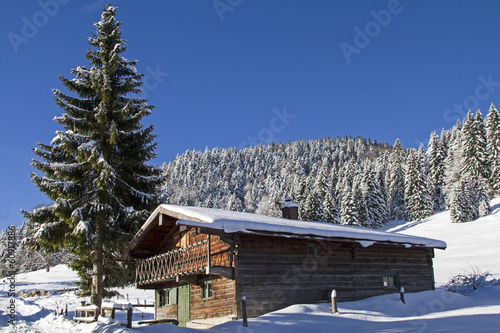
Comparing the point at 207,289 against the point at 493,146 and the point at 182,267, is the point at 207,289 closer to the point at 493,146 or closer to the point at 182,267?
the point at 182,267

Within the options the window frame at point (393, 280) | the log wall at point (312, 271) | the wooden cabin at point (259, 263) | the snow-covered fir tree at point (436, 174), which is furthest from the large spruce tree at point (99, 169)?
the snow-covered fir tree at point (436, 174)

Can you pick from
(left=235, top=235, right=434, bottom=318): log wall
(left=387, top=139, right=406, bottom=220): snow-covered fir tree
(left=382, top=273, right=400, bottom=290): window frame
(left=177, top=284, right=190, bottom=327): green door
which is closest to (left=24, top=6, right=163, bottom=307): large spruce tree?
(left=177, top=284, right=190, bottom=327): green door

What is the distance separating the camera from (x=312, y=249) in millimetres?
17562

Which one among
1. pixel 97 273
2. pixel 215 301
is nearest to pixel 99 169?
pixel 97 273

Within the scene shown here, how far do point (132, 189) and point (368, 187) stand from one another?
2175 inches

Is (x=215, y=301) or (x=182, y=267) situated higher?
(x=182, y=267)

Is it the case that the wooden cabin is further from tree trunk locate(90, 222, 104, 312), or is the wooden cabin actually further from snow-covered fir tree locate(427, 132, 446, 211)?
snow-covered fir tree locate(427, 132, 446, 211)

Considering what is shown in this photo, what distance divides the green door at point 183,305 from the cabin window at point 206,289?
1.67 meters

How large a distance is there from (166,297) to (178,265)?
5633 mm

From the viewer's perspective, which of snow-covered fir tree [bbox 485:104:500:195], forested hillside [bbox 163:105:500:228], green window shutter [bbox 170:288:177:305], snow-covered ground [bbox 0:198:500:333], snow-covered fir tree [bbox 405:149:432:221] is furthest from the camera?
snow-covered fir tree [bbox 405:149:432:221]

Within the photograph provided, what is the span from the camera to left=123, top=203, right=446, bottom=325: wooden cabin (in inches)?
596

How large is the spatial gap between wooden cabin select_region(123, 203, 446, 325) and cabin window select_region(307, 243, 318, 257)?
0.01 metres

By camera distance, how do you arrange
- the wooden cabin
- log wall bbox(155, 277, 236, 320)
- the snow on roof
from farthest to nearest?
log wall bbox(155, 277, 236, 320), the wooden cabin, the snow on roof

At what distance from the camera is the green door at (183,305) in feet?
62.5
